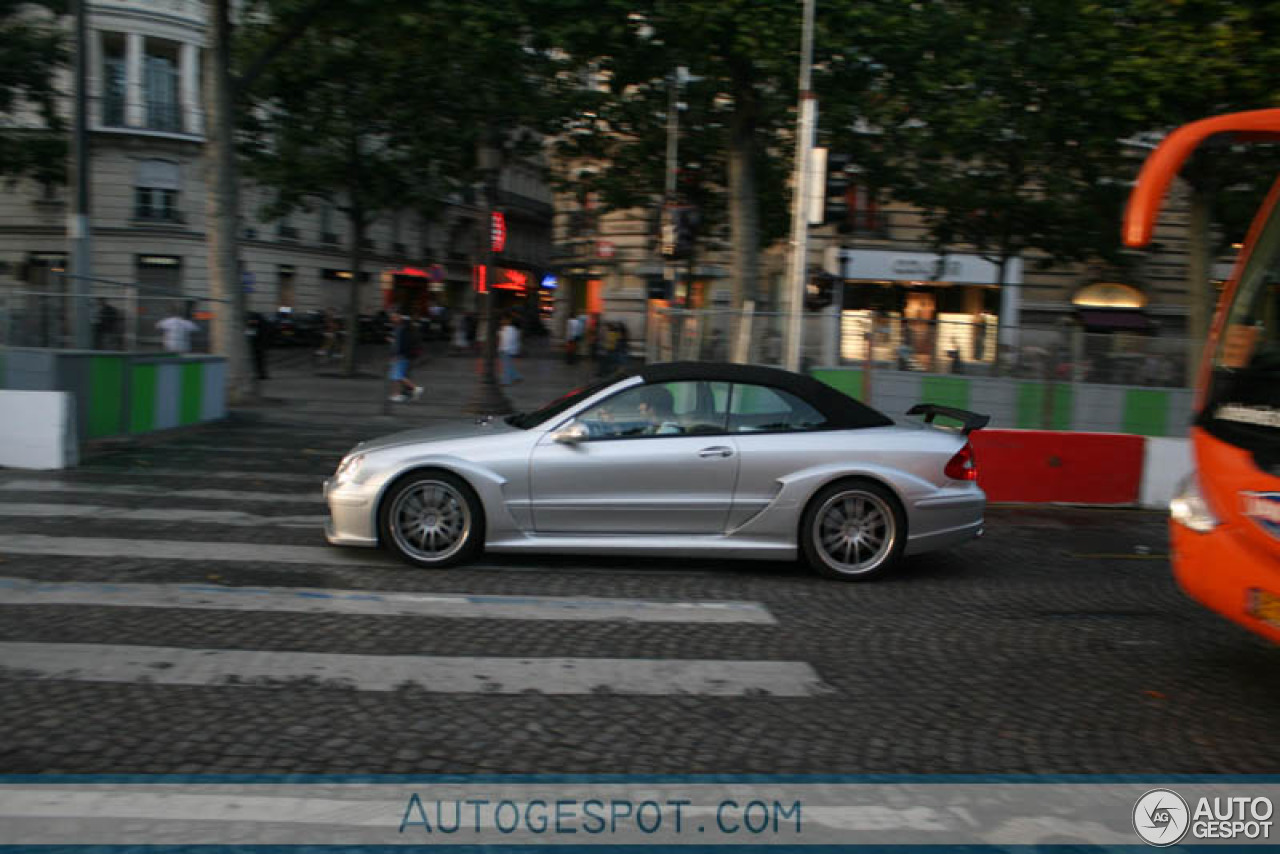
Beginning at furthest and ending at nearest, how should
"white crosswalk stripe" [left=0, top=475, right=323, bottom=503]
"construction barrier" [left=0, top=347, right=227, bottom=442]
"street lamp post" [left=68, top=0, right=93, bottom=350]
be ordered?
"street lamp post" [left=68, top=0, right=93, bottom=350], "construction barrier" [left=0, top=347, right=227, bottom=442], "white crosswalk stripe" [left=0, top=475, right=323, bottom=503]

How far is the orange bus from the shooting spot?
15.0 ft

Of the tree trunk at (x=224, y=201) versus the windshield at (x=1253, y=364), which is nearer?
the windshield at (x=1253, y=364)

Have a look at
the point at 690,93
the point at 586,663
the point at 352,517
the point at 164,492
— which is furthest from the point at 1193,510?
the point at 690,93

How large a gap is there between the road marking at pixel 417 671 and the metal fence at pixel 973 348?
26.1 ft

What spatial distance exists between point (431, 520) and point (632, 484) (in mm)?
1349

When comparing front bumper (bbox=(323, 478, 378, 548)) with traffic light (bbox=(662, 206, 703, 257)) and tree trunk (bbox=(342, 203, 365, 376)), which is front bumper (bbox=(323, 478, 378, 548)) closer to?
traffic light (bbox=(662, 206, 703, 257))

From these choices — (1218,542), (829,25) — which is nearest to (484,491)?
(1218,542)

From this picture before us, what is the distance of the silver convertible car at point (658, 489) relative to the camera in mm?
7051

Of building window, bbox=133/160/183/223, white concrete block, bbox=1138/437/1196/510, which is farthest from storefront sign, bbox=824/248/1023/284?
building window, bbox=133/160/183/223

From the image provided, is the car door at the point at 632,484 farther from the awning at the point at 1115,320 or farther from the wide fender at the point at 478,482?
the awning at the point at 1115,320

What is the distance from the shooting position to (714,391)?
24.1 ft

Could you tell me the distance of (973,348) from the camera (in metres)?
12.4

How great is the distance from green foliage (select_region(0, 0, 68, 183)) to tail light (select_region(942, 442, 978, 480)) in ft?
72.9

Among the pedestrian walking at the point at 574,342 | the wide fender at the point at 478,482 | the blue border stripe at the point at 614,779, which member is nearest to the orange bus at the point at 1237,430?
the blue border stripe at the point at 614,779
